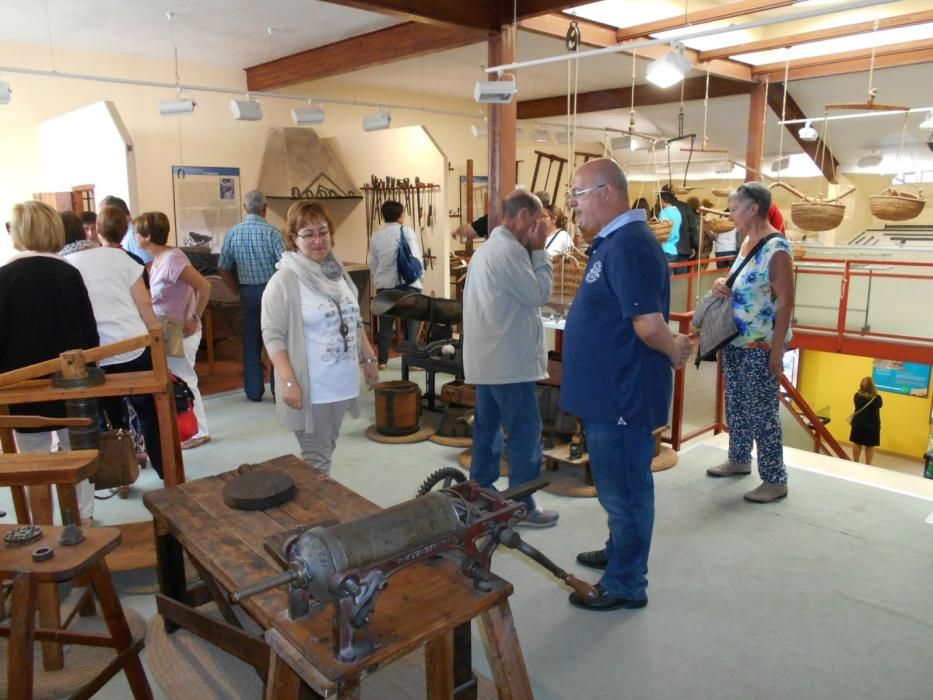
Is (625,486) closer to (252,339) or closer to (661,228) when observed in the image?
(661,228)

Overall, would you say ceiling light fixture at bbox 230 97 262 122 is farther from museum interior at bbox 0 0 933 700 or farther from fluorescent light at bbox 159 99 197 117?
fluorescent light at bbox 159 99 197 117

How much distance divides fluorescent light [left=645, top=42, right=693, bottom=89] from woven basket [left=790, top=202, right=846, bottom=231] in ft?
8.14

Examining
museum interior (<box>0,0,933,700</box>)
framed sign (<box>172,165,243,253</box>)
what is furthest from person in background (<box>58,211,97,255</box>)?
framed sign (<box>172,165,243,253</box>)

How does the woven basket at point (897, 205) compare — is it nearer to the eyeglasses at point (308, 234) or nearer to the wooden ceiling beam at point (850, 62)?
the wooden ceiling beam at point (850, 62)

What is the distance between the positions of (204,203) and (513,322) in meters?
5.86

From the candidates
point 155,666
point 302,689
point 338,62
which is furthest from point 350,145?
point 302,689

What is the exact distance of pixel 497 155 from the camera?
5012 millimetres

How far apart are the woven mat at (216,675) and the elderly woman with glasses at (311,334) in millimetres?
749

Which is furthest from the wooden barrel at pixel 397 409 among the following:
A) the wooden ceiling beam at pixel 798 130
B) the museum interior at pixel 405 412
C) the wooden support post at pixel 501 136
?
the wooden ceiling beam at pixel 798 130

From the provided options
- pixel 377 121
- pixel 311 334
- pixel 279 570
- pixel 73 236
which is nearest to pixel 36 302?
pixel 73 236

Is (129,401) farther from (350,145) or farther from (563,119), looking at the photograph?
(563,119)

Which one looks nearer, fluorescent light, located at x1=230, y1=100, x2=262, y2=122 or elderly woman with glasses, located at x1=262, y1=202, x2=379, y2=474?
elderly woman with glasses, located at x1=262, y1=202, x2=379, y2=474

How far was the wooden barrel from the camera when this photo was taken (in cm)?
458

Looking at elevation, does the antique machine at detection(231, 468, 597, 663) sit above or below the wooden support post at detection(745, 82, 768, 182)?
below
